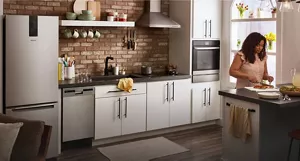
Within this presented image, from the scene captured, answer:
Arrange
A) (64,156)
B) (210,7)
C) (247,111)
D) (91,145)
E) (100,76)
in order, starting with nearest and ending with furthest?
1. (247,111)
2. (64,156)
3. (91,145)
4. (100,76)
5. (210,7)

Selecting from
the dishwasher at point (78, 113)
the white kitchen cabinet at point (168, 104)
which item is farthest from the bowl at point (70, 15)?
the white kitchen cabinet at point (168, 104)

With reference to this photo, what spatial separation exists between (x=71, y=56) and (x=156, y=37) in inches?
61.2

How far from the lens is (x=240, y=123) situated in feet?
12.9

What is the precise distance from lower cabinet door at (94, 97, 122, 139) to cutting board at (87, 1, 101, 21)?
50.7 inches

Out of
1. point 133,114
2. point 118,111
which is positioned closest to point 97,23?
point 118,111

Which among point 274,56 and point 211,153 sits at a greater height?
point 274,56

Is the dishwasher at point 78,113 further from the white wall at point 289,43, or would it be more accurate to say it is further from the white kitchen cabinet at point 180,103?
the white wall at point 289,43

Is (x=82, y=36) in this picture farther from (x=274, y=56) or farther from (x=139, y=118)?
(x=274, y=56)

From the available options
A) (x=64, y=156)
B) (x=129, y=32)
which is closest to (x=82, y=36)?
(x=129, y=32)

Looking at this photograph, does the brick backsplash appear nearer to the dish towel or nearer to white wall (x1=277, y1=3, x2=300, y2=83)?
white wall (x1=277, y1=3, x2=300, y2=83)

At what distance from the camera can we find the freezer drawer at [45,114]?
4280 mm

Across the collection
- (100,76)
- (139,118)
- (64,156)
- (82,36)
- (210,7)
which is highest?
(210,7)

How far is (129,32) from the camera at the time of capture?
5.89 metres

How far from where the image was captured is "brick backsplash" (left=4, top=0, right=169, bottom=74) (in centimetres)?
508
